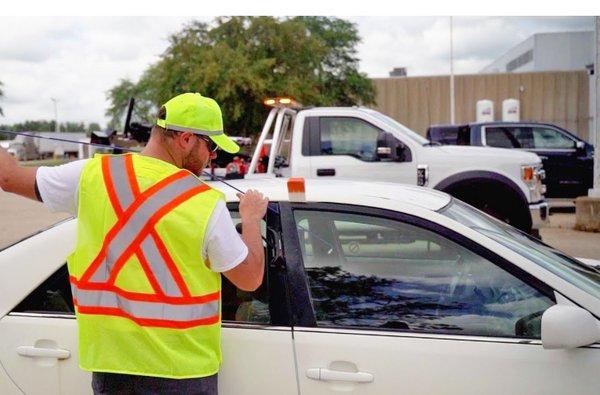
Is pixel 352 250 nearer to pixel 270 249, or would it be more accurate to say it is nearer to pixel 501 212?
pixel 270 249

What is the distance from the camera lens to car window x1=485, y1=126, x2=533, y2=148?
14.6 meters

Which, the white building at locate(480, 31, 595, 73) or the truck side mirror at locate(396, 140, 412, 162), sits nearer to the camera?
the truck side mirror at locate(396, 140, 412, 162)

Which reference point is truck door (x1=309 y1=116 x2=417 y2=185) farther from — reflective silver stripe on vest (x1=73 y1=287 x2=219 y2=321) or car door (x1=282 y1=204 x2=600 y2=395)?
reflective silver stripe on vest (x1=73 y1=287 x2=219 y2=321)

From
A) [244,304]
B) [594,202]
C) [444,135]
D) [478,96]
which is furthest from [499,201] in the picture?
[478,96]

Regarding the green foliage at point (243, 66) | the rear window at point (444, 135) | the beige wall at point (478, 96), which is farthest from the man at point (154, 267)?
the beige wall at point (478, 96)

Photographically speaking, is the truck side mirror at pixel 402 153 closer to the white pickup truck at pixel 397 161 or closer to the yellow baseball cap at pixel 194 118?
the white pickup truck at pixel 397 161

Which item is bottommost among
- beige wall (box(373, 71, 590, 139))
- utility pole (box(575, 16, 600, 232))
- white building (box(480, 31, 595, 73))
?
utility pole (box(575, 16, 600, 232))

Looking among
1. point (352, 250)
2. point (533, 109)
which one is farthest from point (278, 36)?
point (352, 250)

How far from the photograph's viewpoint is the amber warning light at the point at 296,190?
276 cm

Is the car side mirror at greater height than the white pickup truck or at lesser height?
lesser

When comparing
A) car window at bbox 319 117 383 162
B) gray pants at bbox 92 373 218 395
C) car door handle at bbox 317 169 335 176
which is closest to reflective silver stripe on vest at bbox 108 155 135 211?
gray pants at bbox 92 373 218 395

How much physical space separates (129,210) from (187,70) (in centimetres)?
2359

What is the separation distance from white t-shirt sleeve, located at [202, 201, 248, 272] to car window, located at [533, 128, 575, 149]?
13.7 m

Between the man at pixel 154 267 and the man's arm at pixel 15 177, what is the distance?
0.08 metres
